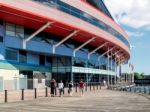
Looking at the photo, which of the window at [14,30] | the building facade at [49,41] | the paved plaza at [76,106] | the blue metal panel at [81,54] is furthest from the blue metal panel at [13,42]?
the paved plaza at [76,106]

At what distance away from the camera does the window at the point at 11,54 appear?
166ft

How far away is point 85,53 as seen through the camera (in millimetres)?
72062

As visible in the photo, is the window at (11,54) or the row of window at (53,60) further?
the row of window at (53,60)

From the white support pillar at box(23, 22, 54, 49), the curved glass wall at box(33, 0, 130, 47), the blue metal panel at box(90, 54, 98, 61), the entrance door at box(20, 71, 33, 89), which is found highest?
the curved glass wall at box(33, 0, 130, 47)

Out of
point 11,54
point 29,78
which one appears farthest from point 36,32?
point 29,78

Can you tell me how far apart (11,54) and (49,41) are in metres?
9.63

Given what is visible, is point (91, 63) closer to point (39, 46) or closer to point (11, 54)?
point (39, 46)

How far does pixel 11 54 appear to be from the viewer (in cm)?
5141

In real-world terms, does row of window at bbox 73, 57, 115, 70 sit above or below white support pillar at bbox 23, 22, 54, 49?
below

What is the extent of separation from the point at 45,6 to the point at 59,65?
657 inches

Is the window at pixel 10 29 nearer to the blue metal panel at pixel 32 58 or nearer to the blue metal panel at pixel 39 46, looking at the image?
the blue metal panel at pixel 39 46

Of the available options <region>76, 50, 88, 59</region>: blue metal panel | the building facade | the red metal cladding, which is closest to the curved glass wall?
the building facade

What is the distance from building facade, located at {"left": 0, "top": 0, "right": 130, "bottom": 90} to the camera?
48.8 m

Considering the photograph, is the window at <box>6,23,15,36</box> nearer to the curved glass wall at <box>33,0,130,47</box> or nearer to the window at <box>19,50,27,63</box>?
the window at <box>19,50,27,63</box>
